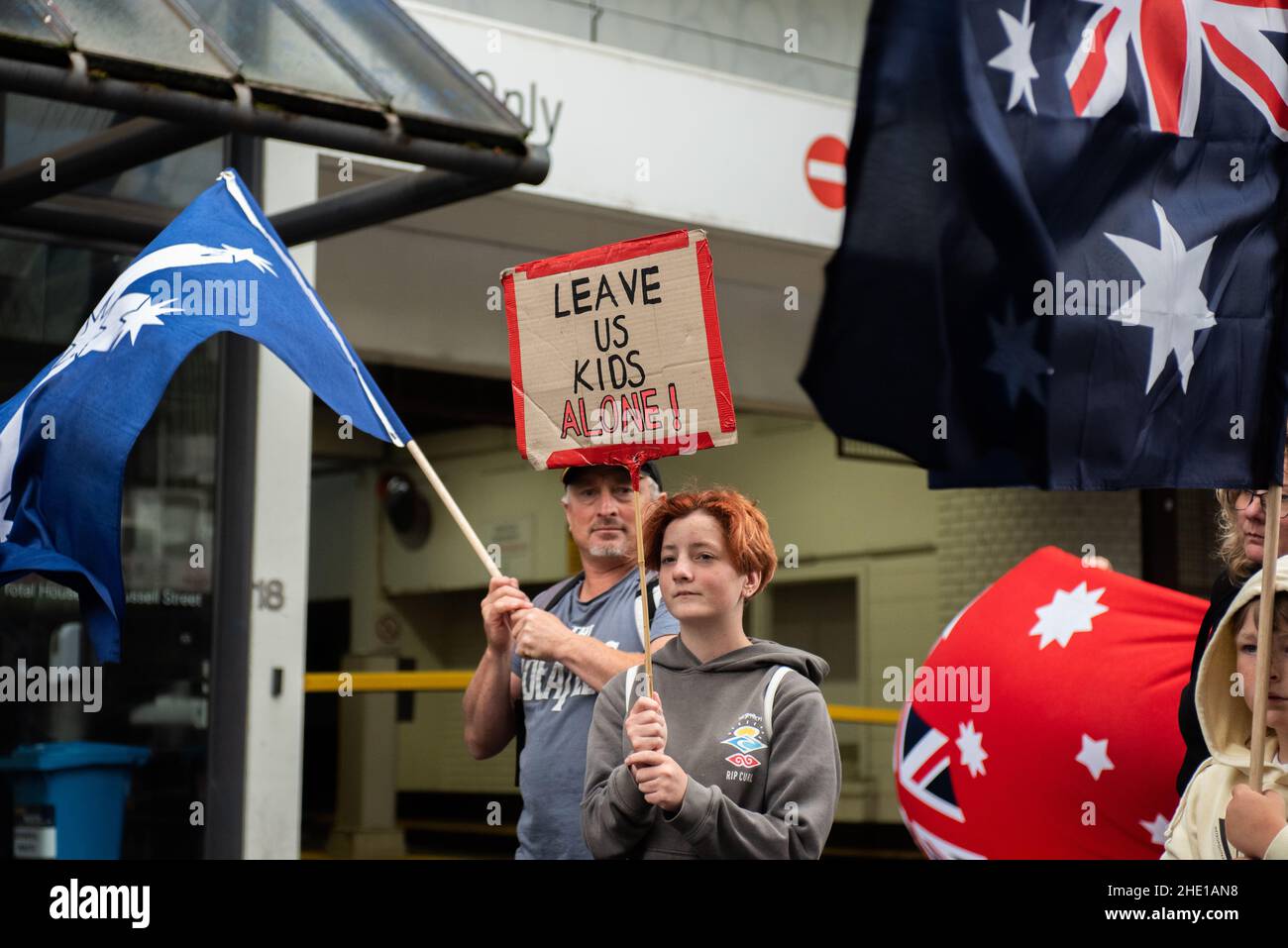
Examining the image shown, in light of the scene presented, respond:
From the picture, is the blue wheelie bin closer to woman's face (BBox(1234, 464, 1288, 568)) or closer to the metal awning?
the metal awning

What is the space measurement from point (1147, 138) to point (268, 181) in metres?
5.19

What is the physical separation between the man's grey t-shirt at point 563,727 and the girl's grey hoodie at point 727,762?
0.42 metres

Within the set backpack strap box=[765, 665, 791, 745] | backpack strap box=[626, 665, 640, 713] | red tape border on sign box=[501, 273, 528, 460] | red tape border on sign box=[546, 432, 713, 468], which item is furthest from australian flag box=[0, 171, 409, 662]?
backpack strap box=[765, 665, 791, 745]

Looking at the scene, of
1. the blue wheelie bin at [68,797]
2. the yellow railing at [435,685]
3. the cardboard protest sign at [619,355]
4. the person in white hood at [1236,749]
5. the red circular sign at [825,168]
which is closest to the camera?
the person in white hood at [1236,749]

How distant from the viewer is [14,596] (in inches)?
287

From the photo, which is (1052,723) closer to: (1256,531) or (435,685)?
(1256,531)

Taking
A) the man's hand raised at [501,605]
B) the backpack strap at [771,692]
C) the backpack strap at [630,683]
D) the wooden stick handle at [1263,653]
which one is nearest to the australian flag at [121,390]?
the man's hand raised at [501,605]

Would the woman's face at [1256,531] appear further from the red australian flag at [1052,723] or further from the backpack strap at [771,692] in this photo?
the red australian flag at [1052,723]

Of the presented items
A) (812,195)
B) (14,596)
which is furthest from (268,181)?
(812,195)

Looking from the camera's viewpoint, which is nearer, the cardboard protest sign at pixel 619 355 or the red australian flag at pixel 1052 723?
the cardboard protest sign at pixel 619 355

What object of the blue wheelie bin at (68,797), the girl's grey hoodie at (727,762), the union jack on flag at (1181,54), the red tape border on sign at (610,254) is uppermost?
the union jack on flag at (1181,54)

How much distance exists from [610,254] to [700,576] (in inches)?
26.3

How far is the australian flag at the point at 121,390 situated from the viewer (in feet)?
14.4

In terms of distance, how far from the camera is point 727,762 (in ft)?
11.2
